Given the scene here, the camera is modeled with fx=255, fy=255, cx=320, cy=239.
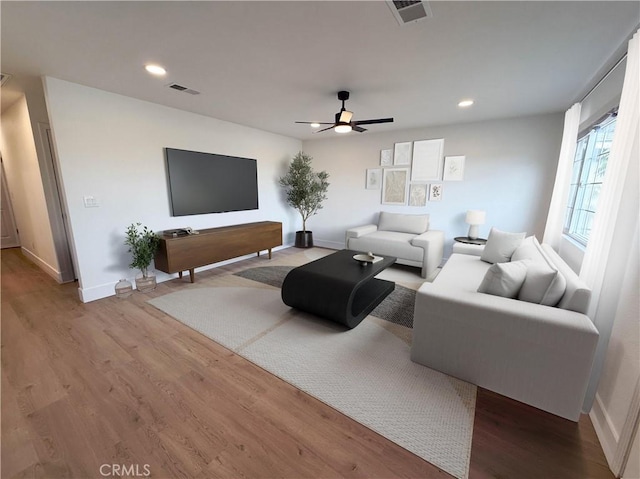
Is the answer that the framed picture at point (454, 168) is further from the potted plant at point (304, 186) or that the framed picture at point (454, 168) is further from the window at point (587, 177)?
the potted plant at point (304, 186)

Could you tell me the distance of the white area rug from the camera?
55.8 inches

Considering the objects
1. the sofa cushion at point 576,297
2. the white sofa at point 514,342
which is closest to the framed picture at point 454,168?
the white sofa at point 514,342

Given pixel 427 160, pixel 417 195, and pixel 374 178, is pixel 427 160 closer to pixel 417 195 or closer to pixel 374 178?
pixel 417 195

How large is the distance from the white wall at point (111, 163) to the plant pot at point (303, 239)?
6.97 feet

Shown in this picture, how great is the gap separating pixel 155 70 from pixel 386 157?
376cm

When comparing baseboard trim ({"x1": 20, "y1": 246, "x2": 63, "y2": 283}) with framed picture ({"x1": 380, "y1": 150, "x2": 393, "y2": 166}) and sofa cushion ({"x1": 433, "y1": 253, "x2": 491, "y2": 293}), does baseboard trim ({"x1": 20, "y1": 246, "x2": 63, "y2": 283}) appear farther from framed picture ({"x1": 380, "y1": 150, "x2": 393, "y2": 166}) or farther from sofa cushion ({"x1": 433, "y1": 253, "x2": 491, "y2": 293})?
framed picture ({"x1": 380, "y1": 150, "x2": 393, "y2": 166})

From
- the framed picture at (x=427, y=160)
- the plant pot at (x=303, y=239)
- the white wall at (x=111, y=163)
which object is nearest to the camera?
the white wall at (x=111, y=163)

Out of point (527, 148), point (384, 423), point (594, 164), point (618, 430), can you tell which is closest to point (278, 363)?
point (384, 423)

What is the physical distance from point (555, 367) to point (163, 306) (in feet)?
11.1

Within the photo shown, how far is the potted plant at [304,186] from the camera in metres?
5.18

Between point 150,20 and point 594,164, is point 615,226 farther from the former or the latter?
point 150,20

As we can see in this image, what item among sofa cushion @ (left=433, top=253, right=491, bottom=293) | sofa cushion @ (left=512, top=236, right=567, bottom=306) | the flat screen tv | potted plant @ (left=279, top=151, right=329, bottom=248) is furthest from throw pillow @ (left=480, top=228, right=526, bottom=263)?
the flat screen tv

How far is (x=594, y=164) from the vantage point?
9.18 ft

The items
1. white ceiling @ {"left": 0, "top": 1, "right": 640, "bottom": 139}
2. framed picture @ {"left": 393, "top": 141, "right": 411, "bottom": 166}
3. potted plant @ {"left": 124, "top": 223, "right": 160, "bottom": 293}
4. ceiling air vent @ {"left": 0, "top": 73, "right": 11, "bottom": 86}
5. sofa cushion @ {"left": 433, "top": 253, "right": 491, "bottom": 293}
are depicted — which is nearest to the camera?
white ceiling @ {"left": 0, "top": 1, "right": 640, "bottom": 139}
